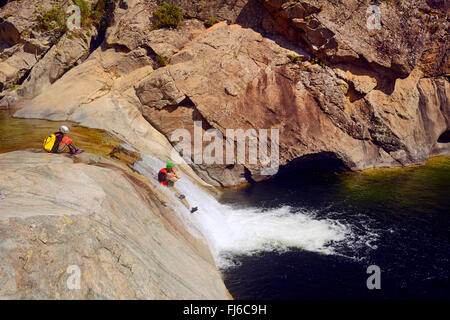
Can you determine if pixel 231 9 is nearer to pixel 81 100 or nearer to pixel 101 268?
pixel 81 100

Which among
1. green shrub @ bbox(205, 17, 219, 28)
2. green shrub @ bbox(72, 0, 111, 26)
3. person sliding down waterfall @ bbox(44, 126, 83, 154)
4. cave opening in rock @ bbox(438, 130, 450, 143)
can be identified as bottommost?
cave opening in rock @ bbox(438, 130, 450, 143)

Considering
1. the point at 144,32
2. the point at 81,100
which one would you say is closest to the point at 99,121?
the point at 81,100

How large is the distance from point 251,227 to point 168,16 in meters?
23.2

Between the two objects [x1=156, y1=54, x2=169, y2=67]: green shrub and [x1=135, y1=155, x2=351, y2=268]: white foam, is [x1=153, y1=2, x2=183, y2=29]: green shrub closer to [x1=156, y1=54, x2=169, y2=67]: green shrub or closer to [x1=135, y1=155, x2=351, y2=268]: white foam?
[x1=156, y1=54, x2=169, y2=67]: green shrub

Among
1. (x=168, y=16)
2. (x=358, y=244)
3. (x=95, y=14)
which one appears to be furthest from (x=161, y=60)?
(x=358, y=244)

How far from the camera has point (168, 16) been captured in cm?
3019

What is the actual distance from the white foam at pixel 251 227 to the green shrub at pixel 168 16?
1618 cm

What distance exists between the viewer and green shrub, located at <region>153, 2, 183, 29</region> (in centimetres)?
3023

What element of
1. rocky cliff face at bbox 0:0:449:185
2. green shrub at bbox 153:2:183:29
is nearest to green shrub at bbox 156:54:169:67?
rocky cliff face at bbox 0:0:449:185

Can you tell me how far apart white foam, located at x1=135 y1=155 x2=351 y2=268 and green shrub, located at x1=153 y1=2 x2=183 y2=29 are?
53.1ft

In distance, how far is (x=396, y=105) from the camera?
3014cm

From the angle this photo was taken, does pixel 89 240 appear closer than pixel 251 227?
Yes

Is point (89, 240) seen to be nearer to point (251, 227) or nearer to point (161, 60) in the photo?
point (251, 227)

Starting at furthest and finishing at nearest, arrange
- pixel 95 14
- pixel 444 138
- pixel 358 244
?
pixel 95 14
pixel 444 138
pixel 358 244
